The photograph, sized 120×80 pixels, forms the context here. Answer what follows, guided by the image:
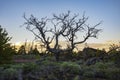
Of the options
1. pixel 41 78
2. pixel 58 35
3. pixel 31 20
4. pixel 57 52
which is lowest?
pixel 41 78

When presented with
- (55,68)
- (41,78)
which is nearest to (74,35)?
(55,68)

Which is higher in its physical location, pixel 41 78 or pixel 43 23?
pixel 43 23

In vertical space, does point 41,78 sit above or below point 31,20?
below

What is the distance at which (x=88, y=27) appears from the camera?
39562mm

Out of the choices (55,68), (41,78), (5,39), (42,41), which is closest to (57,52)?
(42,41)

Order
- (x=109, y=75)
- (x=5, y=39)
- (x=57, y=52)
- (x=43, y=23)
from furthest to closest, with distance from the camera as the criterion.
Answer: (x=43, y=23), (x=57, y=52), (x=5, y=39), (x=109, y=75)

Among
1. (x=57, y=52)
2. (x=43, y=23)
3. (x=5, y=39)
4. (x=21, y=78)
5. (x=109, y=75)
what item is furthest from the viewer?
(x=43, y=23)

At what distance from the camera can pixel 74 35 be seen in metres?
39.1

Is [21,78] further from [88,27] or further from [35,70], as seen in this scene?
[88,27]

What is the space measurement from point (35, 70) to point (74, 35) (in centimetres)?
2121

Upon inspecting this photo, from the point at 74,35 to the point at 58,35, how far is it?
2.58 metres

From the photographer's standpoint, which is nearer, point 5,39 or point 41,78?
point 41,78

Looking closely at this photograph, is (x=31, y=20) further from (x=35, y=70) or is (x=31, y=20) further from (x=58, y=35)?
(x=35, y=70)

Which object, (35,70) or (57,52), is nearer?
(35,70)
